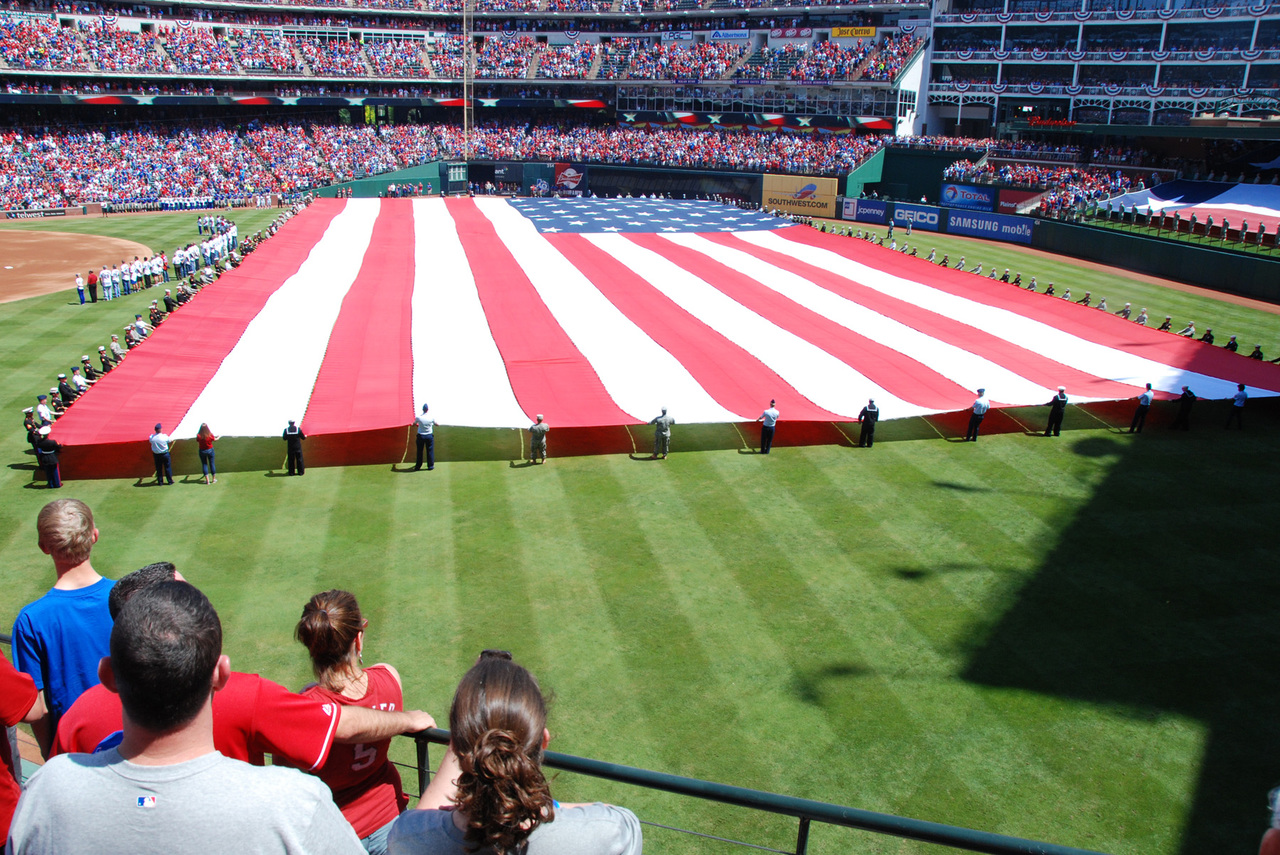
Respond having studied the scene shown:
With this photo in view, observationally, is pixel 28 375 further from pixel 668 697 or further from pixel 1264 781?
pixel 1264 781

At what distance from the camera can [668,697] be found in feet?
35.4

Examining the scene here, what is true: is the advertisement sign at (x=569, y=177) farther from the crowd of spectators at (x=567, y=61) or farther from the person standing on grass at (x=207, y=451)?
the person standing on grass at (x=207, y=451)

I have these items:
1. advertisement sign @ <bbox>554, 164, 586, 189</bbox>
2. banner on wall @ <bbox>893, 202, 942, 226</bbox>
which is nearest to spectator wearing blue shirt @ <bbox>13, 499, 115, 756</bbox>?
banner on wall @ <bbox>893, 202, 942, 226</bbox>

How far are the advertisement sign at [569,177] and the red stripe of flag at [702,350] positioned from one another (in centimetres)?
3765

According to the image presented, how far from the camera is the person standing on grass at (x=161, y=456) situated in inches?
648

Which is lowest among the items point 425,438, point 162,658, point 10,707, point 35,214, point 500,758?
point 425,438

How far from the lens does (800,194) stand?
60.2 metres

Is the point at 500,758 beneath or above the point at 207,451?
above

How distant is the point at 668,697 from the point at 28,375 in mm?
21940

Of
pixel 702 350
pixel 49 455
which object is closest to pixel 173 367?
pixel 49 455

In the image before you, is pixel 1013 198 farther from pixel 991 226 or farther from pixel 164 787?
pixel 164 787

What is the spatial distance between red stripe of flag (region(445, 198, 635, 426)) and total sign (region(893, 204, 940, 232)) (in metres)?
29.8

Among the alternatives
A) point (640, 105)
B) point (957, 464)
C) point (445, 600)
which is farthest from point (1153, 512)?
point (640, 105)

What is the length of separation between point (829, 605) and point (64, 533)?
1042 cm
